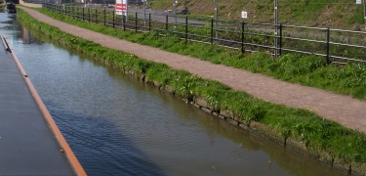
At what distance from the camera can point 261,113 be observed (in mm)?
10914

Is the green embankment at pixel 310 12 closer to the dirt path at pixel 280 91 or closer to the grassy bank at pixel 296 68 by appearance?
the grassy bank at pixel 296 68

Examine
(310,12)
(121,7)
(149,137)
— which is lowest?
(149,137)

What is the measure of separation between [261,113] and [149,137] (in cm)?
217

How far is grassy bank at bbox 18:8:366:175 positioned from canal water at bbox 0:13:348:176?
222mm

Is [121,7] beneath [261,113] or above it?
above

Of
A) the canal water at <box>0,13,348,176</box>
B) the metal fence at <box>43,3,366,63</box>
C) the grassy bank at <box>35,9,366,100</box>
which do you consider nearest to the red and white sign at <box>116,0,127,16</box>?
the metal fence at <box>43,3,366,63</box>

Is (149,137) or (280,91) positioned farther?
(280,91)

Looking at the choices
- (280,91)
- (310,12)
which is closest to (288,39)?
(280,91)

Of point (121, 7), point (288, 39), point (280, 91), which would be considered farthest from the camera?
point (121, 7)

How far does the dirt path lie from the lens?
10.6 meters

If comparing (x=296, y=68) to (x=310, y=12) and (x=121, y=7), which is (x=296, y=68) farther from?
(x=121, y=7)

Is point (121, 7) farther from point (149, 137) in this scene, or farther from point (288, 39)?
point (149, 137)

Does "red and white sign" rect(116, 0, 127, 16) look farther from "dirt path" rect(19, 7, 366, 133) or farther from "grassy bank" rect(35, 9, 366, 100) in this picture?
"dirt path" rect(19, 7, 366, 133)

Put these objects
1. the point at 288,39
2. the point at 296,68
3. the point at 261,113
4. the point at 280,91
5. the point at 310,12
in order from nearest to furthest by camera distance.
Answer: the point at 261,113 < the point at 280,91 < the point at 296,68 < the point at 288,39 < the point at 310,12
